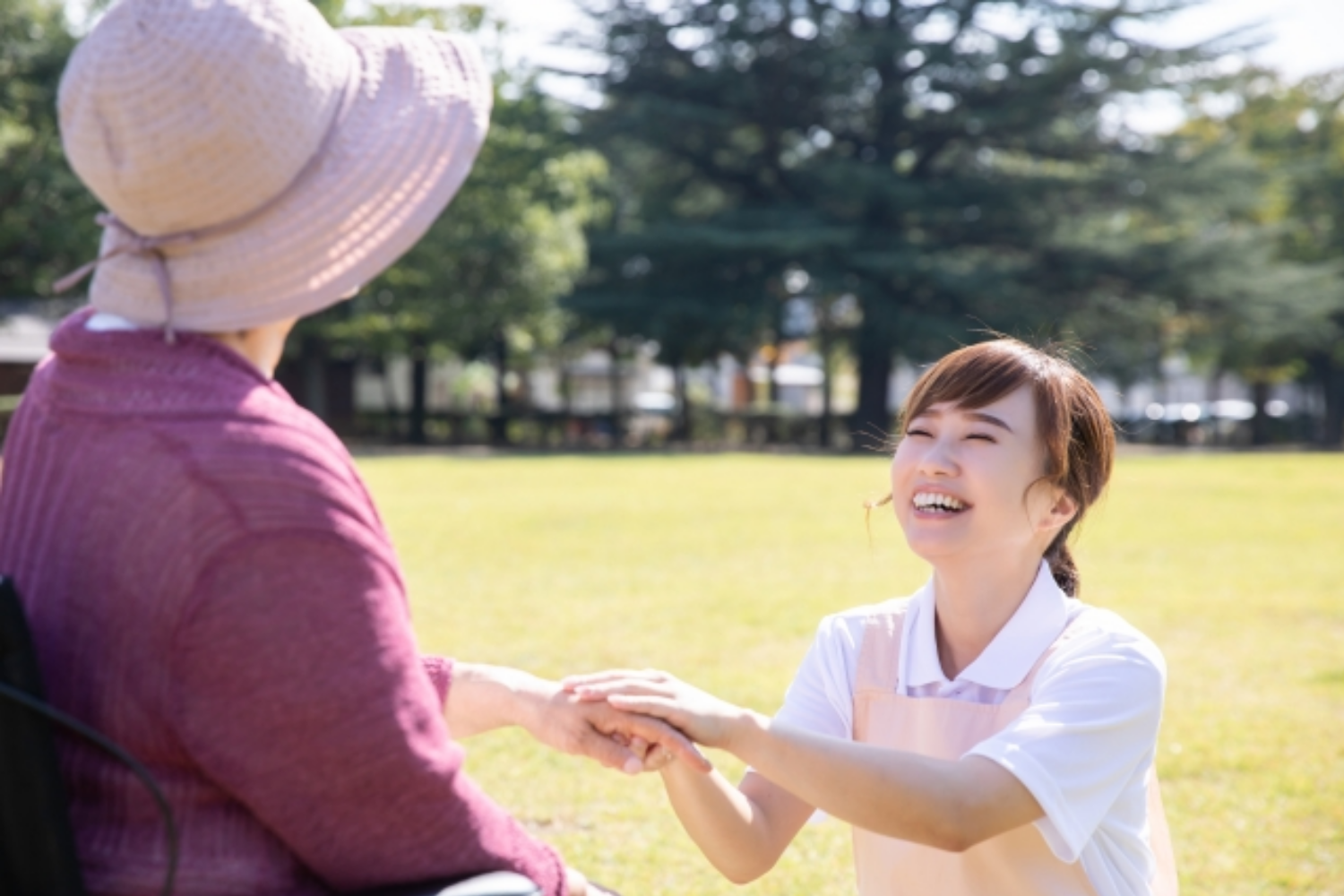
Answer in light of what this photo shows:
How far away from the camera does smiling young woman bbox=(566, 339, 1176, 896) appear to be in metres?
2.07

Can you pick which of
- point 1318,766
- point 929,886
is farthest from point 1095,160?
point 929,886

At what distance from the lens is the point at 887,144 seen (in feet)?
123

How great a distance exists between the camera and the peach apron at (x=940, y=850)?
2.34 metres

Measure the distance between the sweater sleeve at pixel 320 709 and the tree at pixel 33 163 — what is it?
102 feet

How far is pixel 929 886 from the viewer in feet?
8.07

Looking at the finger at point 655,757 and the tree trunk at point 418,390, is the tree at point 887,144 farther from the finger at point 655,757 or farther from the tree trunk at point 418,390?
the finger at point 655,757

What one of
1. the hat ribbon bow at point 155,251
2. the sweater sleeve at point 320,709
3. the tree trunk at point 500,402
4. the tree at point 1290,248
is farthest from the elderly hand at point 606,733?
the tree at point 1290,248

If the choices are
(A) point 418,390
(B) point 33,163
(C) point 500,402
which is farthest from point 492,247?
(B) point 33,163

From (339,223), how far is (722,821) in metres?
1.35

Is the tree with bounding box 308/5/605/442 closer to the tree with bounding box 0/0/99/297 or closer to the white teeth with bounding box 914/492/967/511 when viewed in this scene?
the tree with bounding box 0/0/99/297

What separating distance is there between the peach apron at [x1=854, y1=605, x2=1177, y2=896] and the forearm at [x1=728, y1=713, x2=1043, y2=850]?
29 centimetres

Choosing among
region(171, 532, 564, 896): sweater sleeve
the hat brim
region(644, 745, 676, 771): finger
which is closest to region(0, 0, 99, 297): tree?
region(644, 745, 676, 771): finger

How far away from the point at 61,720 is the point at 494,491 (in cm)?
1927

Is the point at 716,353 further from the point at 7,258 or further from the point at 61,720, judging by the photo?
the point at 61,720
